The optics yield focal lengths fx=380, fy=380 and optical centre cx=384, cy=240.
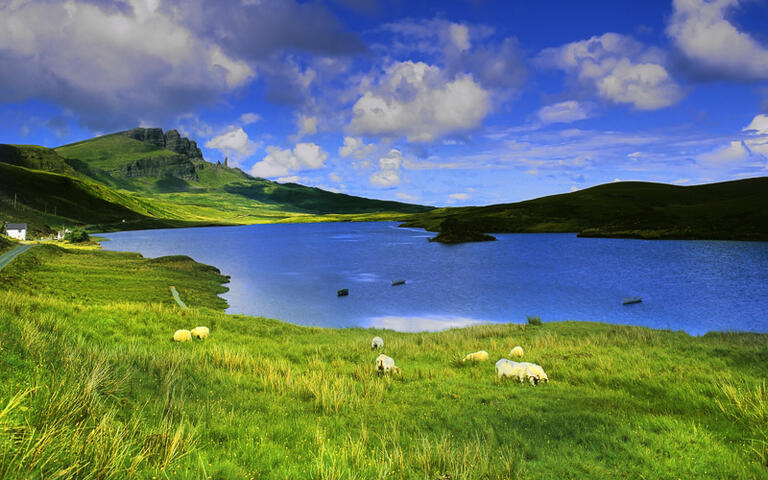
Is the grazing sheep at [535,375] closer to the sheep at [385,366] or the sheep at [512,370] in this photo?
the sheep at [512,370]

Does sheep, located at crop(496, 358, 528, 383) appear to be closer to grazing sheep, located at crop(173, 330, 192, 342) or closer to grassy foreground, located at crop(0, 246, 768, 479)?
grassy foreground, located at crop(0, 246, 768, 479)

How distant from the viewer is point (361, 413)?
33.0 ft

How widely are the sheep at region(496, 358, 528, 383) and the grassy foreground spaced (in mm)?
465

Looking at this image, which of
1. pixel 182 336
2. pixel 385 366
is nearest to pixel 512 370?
pixel 385 366

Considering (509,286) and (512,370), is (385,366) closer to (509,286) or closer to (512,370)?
(512,370)

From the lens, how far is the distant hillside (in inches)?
4584

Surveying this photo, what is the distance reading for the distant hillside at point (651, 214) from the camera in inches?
4584

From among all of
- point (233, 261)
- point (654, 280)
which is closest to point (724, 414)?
point (654, 280)

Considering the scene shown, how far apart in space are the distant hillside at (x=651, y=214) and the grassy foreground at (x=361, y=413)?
129 meters

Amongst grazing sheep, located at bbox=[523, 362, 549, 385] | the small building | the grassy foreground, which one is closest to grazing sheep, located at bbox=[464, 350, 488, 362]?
the grassy foreground

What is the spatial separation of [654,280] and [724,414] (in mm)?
59050

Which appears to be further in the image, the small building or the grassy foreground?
the small building

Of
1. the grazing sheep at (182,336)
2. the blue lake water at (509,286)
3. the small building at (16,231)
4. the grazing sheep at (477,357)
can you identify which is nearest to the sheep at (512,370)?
the grazing sheep at (477,357)

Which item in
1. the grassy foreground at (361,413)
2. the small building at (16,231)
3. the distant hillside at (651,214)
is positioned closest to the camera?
the grassy foreground at (361,413)
